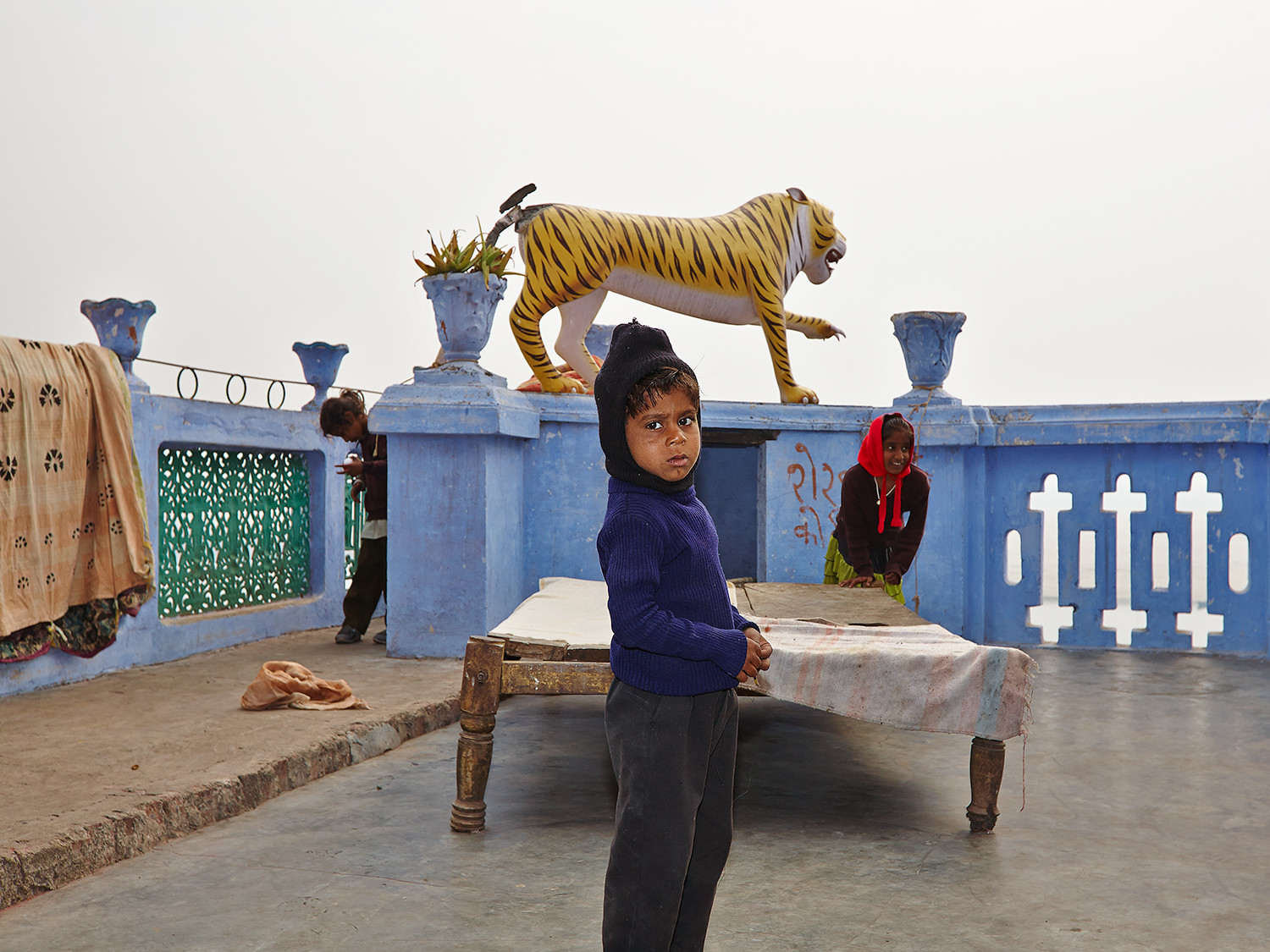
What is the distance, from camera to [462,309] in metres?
6.67

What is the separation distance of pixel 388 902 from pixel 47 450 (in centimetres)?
371

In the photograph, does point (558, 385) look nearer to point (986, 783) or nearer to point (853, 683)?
point (853, 683)

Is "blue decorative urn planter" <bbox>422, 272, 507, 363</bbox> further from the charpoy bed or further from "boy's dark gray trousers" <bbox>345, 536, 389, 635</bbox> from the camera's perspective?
the charpoy bed

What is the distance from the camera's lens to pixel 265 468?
25.1 ft

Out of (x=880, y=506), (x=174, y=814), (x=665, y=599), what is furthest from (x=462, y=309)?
(x=665, y=599)

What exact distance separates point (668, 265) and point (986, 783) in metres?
4.71

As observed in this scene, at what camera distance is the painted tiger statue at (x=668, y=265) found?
7.10 meters

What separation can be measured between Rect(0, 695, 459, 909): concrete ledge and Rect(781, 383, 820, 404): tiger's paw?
404cm

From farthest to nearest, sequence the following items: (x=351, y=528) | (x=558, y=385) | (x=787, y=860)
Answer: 1. (x=351, y=528)
2. (x=558, y=385)
3. (x=787, y=860)

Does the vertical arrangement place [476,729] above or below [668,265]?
below

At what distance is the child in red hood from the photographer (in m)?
5.16

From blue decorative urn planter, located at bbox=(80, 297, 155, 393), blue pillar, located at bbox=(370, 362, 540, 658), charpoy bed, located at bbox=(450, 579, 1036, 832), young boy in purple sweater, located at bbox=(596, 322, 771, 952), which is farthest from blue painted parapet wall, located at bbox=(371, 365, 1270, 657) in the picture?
young boy in purple sweater, located at bbox=(596, 322, 771, 952)

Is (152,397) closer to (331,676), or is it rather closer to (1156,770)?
(331,676)

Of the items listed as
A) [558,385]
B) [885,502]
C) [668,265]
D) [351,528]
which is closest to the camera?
[885,502]
